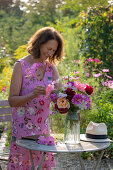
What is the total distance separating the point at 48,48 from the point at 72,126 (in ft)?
1.90

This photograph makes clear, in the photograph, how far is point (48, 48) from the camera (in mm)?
2156

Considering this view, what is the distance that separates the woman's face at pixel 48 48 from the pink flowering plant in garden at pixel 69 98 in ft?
0.95

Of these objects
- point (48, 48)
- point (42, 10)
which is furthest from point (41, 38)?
point (42, 10)

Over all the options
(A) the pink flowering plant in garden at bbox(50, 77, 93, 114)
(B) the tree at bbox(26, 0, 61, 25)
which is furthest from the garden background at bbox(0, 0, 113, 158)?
(B) the tree at bbox(26, 0, 61, 25)

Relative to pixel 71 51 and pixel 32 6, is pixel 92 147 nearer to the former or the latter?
pixel 71 51

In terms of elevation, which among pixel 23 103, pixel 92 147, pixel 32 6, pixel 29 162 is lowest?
pixel 29 162

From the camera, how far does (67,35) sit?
1041 centimetres

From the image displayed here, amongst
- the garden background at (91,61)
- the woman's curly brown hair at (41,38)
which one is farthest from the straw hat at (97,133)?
the woman's curly brown hair at (41,38)

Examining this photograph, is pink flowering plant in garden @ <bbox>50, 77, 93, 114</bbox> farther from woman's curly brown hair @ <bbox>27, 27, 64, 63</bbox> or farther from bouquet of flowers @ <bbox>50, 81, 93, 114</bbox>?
woman's curly brown hair @ <bbox>27, 27, 64, 63</bbox>

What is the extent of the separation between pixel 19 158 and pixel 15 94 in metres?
0.46

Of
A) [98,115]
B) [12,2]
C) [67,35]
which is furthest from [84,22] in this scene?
[12,2]

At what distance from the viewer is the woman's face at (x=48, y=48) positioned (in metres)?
2.14

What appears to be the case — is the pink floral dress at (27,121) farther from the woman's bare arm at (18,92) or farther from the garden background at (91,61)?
the garden background at (91,61)

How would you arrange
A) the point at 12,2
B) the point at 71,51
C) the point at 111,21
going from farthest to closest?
1. the point at 12,2
2. the point at 71,51
3. the point at 111,21
